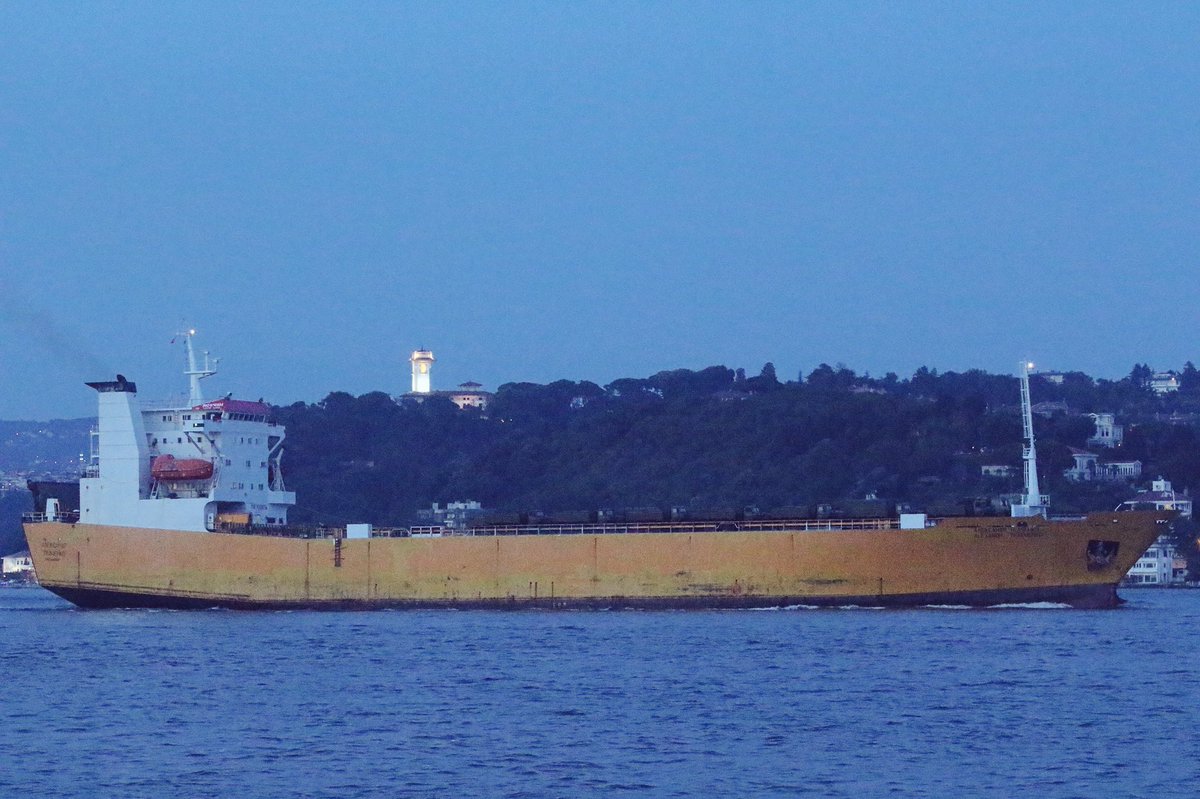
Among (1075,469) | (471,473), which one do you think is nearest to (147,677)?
(1075,469)

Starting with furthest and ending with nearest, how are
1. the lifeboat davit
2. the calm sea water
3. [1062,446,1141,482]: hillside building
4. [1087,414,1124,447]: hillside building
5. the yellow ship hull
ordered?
[1087,414,1124,447]: hillside building → [1062,446,1141,482]: hillside building → the lifeboat davit → the yellow ship hull → the calm sea water

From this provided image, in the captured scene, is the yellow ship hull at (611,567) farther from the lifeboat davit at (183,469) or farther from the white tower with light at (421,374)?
the white tower with light at (421,374)

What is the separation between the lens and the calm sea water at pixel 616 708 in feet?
68.7

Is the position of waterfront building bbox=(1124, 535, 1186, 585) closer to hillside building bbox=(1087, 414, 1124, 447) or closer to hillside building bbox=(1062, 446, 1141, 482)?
hillside building bbox=(1062, 446, 1141, 482)

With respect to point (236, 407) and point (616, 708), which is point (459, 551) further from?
point (616, 708)

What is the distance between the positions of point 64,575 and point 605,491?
58.6m

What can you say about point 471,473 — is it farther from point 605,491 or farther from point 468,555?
point 468,555

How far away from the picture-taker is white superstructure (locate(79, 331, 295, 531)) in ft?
150

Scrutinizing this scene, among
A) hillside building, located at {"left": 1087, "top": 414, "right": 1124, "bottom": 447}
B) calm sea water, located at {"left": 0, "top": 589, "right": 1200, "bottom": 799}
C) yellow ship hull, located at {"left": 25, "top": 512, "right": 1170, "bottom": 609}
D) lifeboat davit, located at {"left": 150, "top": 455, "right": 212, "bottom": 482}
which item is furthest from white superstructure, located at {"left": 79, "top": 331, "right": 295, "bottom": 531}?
hillside building, located at {"left": 1087, "top": 414, "right": 1124, "bottom": 447}

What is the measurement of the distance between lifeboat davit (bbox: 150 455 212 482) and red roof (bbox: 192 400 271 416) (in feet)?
4.58

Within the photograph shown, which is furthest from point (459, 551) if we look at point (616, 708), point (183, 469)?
point (616, 708)

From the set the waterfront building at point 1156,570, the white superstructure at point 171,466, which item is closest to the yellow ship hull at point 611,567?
the white superstructure at point 171,466

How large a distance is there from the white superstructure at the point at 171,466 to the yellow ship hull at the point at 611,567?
29.1 inches

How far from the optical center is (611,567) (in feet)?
140
